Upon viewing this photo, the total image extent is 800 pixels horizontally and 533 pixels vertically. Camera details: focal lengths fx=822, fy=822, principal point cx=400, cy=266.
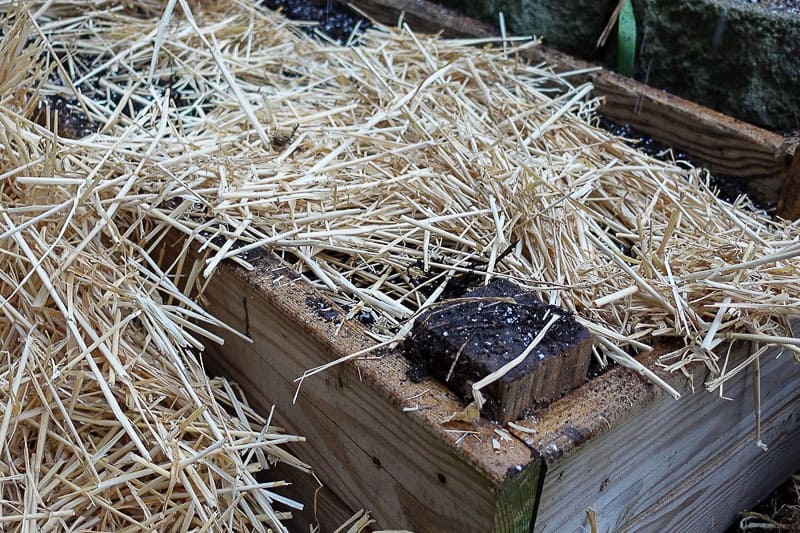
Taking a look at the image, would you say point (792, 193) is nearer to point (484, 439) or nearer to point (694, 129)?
point (694, 129)

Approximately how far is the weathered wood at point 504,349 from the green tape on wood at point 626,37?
3.89 ft

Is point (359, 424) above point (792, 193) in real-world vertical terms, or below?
below

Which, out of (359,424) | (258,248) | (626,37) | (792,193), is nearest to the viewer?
(359,424)

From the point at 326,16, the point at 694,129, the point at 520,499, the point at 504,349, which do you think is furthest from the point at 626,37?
the point at 520,499

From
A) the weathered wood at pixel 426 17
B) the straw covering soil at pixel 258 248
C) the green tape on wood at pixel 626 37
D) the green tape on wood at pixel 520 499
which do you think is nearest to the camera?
the green tape on wood at pixel 520 499

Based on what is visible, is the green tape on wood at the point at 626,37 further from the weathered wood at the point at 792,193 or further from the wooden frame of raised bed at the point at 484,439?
the wooden frame of raised bed at the point at 484,439

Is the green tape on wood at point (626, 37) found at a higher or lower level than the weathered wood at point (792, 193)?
higher

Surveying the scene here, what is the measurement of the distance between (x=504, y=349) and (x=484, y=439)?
0.11 meters

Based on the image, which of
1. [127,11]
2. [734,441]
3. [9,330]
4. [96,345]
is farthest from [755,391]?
[127,11]

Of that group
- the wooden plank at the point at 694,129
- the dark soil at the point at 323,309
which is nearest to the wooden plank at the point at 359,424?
the dark soil at the point at 323,309

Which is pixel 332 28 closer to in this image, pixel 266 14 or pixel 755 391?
pixel 266 14

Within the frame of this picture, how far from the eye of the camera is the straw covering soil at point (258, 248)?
1.11m

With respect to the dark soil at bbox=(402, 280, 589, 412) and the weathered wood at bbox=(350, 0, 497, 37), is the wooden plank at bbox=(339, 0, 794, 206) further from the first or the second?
the dark soil at bbox=(402, 280, 589, 412)

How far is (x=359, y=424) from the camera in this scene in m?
1.10
